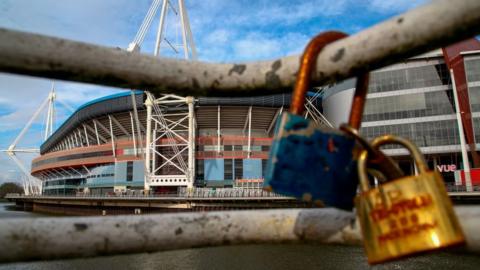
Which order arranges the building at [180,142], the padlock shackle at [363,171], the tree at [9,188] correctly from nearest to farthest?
1. the padlock shackle at [363,171]
2. the building at [180,142]
3. the tree at [9,188]

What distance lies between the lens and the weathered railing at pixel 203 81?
87cm

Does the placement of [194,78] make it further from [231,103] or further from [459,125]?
[231,103]

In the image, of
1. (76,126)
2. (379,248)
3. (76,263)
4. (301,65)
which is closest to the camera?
(379,248)

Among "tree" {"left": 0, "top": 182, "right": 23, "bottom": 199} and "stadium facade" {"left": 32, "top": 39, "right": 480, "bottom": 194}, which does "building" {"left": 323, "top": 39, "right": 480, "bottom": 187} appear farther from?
"tree" {"left": 0, "top": 182, "right": 23, "bottom": 199}

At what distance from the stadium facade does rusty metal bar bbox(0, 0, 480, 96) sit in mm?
35060

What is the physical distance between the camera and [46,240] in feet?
2.97

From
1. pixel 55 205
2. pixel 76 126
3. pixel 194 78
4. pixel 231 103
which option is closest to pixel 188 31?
pixel 231 103

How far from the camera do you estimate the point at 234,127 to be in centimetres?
4531

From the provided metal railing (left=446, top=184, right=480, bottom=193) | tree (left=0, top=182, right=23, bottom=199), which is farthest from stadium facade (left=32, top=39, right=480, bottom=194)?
tree (left=0, top=182, right=23, bottom=199)

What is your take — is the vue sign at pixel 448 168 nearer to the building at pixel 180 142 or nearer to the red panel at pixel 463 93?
the red panel at pixel 463 93

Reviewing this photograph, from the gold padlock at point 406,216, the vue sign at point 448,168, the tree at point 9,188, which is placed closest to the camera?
the gold padlock at point 406,216

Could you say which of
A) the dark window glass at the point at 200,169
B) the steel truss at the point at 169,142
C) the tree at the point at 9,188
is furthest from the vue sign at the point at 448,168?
the tree at the point at 9,188

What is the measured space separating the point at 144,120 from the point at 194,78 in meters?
45.7

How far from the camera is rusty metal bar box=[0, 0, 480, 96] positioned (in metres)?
0.84
